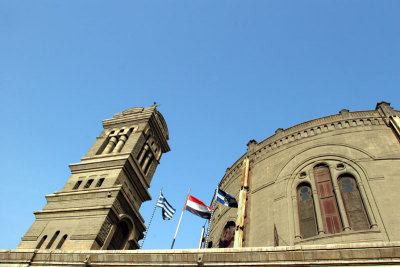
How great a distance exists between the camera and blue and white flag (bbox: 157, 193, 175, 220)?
2172cm

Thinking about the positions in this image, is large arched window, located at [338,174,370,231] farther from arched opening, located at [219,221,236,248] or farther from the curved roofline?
arched opening, located at [219,221,236,248]

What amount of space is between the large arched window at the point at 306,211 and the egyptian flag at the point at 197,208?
6.36 metres

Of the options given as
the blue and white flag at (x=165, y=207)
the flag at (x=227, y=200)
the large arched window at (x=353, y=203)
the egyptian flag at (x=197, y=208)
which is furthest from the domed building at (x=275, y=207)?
the blue and white flag at (x=165, y=207)

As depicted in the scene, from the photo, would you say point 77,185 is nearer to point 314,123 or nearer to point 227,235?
point 227,235

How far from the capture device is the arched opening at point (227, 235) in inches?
706

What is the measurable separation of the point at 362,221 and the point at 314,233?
2.15 m

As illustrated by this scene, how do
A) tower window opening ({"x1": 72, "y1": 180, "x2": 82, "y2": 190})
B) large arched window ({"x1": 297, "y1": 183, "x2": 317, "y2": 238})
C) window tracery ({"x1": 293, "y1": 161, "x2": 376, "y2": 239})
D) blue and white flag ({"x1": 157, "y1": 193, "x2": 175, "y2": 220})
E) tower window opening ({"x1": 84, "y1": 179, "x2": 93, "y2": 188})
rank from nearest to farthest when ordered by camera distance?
1. window tracery ({"x1": 293, "y1": 161, "x2": 376, "y2": 239})
2. large arched window ({"x1": 297, "y1": 183, "x2": 317, "y2": 238})
3. blue and white flag ({"x1": 157, "y1": 193, "x2": 175, "y2": 220})
4. tower window opening ({"x1": 84, "y1": 179, "x2": 93, "y2": 188})
5. tower window opening ({"x1": 72, "y1": 180, "x2": 82, "y2": 190})

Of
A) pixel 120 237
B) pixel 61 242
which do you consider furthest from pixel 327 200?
pixel 61 242

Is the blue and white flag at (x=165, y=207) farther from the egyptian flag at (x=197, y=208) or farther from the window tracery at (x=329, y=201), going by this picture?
the window tracery at (x=329, y=201)

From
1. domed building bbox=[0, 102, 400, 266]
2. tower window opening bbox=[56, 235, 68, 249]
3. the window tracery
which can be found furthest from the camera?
tower window opening bbox=[56, 235, 68, 249]

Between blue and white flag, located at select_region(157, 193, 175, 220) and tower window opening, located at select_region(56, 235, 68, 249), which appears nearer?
tower window opening, located at select_region(56, 235, 68, 249)

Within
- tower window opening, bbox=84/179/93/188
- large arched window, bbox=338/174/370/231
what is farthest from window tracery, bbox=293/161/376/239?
tower window opening, bbox=84/179/93/188

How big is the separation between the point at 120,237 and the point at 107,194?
9.93ft

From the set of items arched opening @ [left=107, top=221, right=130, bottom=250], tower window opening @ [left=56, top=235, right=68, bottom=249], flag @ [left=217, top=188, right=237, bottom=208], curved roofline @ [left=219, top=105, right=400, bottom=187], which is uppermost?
curved roofline @ [left=219, top=105, right=400, bottom=187]
